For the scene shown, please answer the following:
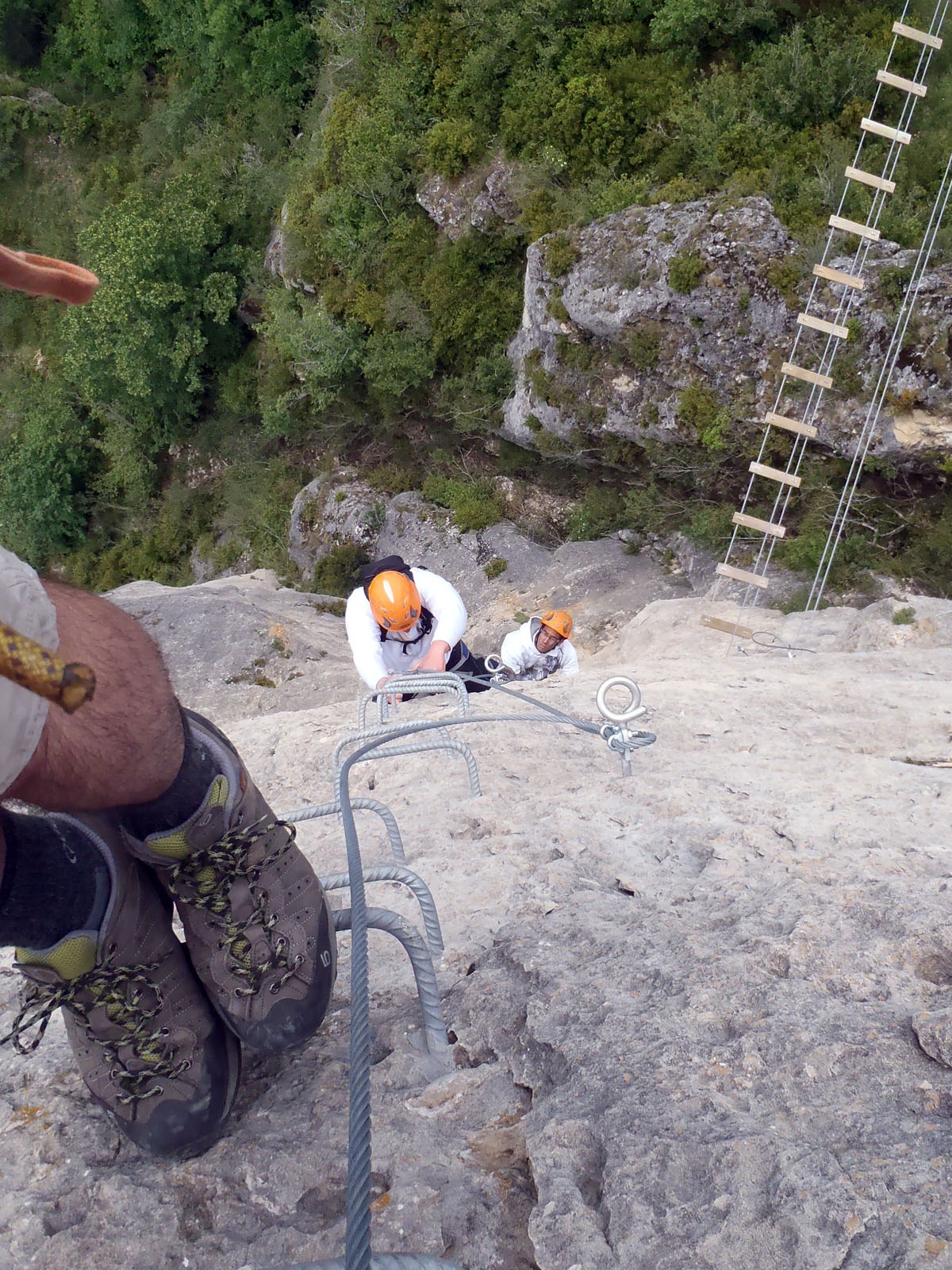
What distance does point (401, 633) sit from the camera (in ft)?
20.9

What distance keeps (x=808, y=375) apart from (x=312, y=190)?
438 inches

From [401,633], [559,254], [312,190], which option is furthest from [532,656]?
[312,190]

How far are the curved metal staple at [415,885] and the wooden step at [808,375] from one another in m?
8.82

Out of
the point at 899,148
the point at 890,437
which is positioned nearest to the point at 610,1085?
the point at 890,437

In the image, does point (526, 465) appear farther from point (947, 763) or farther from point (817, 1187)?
point (817, 1187)

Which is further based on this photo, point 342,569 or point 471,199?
point 342,569

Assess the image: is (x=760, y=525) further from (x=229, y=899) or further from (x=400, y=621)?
(x=229, y=899)

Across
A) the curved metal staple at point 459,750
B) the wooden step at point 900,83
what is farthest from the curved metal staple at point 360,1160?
the wooden step at point 900,83

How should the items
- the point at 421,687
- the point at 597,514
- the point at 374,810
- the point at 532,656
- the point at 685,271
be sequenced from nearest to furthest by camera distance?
the point at 374,810, the point at 421,687, the point at 532,656, the point at 685,271, the point at 597,514

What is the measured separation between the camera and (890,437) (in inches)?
370

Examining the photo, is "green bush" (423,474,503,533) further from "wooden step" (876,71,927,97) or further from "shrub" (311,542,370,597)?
"wooden step" (876,71,927,97)

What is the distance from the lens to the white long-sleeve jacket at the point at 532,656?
7.69 m

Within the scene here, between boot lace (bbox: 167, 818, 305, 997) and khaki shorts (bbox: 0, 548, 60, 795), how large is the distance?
58cm

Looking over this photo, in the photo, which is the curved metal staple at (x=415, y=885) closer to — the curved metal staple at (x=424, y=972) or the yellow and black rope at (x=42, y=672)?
the curved metal staple at (x=424, y=972)
